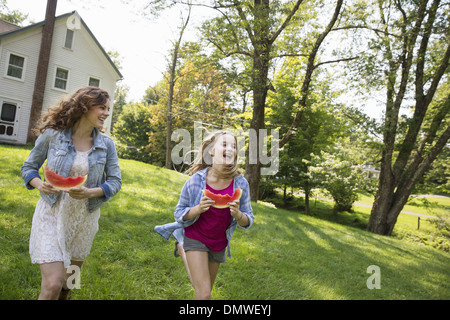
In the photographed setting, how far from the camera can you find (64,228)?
2414 millimetres

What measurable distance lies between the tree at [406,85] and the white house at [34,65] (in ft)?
57.5

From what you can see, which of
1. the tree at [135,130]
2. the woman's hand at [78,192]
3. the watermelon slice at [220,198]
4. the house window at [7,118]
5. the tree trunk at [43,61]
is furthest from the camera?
the tree at [135,130]

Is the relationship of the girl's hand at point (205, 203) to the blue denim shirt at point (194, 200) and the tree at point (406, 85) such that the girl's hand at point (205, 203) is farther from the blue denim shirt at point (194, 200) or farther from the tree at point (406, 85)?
the tree at point (406, 85)

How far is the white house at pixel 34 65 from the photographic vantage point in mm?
16281

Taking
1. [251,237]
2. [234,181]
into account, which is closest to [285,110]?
[251,237]

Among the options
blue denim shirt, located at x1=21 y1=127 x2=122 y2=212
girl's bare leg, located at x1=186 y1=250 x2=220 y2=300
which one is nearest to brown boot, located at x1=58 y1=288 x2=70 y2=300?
blue denim shirt, located at x1=21 y1=127 x2=122 y2=212

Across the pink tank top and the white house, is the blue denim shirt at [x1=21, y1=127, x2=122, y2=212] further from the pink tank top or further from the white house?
the white house

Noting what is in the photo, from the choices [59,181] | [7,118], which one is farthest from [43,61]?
[59,181]

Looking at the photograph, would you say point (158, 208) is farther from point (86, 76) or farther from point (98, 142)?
point (86, 76)

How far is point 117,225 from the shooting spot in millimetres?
5328

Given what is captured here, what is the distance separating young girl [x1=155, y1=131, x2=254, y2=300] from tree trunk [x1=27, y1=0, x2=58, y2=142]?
1718 centimetres

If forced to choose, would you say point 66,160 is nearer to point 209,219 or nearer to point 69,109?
point 69,109

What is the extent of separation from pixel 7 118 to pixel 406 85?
2375cm

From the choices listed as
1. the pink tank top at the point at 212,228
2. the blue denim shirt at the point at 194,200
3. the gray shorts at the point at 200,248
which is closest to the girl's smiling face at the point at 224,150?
the blue denim shirt at the point at 194,200
